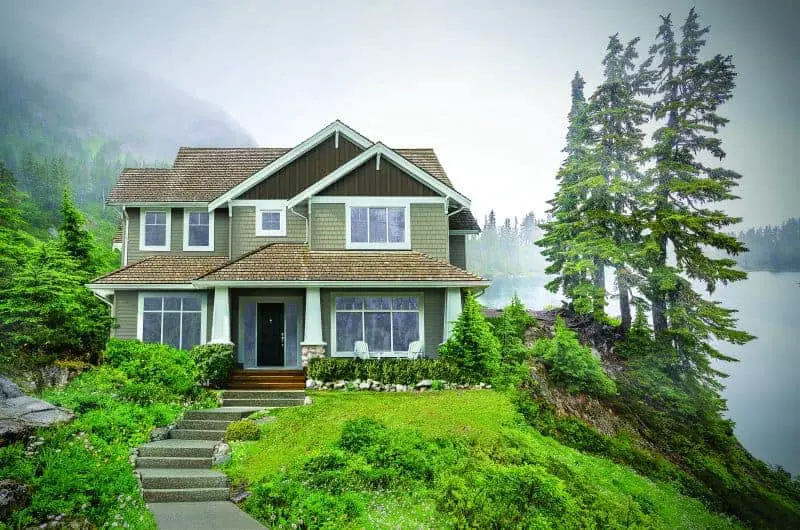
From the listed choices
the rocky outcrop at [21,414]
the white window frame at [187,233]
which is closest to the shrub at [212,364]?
the rocky outcrop at [21,414]

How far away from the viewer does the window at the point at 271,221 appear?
18.0m

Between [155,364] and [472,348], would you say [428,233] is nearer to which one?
[472,348]

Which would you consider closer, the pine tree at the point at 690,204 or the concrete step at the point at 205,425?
the concrete step at the point at 205,425

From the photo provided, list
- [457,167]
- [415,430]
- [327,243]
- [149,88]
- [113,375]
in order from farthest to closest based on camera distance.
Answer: [457,167] < [149,88] < [327,243] < [113,375] < [415,430]

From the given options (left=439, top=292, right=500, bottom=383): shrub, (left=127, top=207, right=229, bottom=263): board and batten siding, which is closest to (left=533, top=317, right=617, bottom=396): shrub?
(left=439, top=292, right=500, bottom=383): shrub

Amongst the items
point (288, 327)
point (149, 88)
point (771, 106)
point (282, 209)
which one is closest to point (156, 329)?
point (288, 327)

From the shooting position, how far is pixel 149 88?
68.7 ft

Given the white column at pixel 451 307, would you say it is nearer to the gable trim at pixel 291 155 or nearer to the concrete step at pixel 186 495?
the gable trim at pixel 291 155

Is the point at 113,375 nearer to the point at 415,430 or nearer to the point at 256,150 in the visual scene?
the point at 415,430

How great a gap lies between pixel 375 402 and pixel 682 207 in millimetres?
13987

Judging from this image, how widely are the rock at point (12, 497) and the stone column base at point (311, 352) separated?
785 centimetres

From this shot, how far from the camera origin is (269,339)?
16734 millimetres

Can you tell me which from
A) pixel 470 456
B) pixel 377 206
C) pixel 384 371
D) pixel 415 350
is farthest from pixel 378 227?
pixel 470 456

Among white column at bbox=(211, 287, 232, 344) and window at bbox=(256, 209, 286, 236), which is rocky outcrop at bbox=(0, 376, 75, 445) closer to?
white column at bbox=(211, 287, 232, 344)
